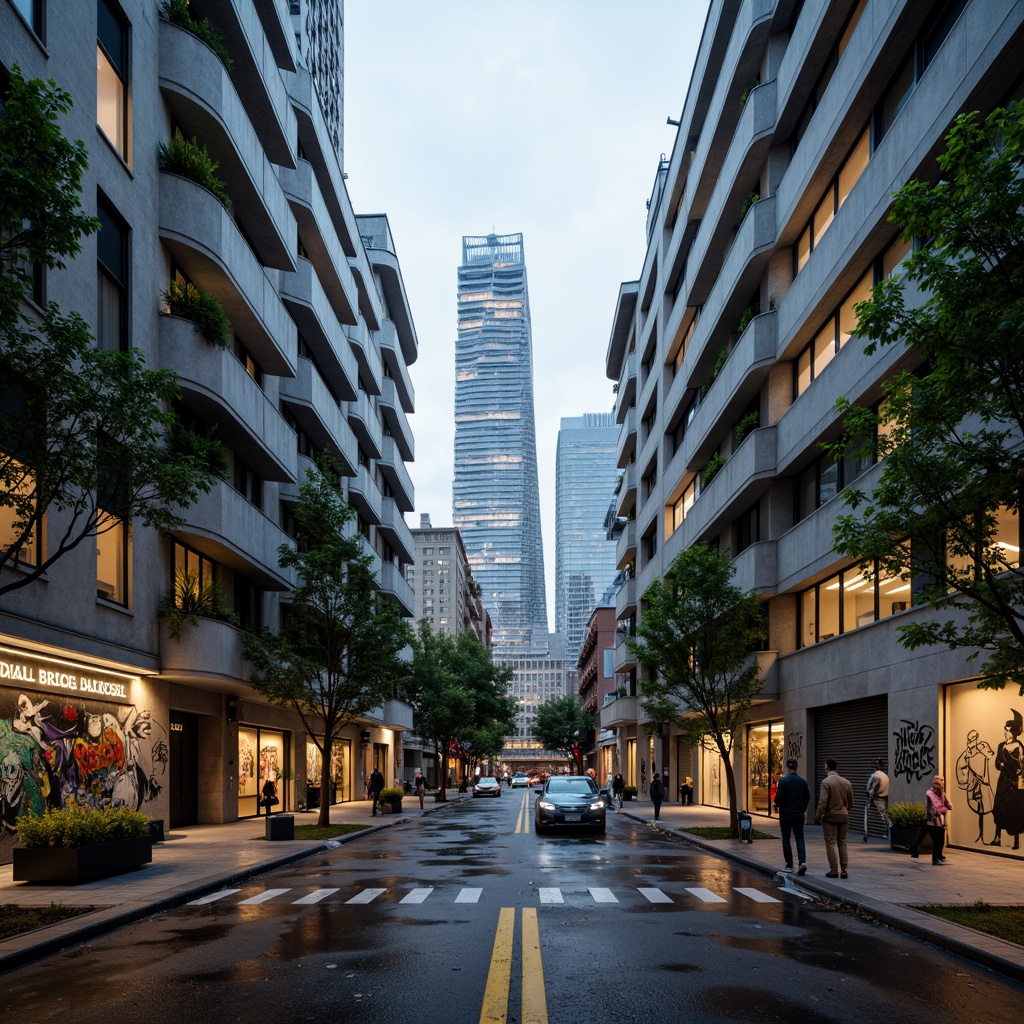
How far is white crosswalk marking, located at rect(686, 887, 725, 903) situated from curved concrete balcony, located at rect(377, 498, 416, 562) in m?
39.6

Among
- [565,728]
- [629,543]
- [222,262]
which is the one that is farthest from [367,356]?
[565,728]

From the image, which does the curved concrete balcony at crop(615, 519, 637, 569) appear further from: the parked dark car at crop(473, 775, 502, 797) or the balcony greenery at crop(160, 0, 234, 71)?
the balcony greenery at crop(160, 0, 234, 71)

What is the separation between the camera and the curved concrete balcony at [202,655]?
952 inches

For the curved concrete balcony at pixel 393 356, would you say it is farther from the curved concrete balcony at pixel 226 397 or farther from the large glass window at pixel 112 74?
the large glass window at pixel 112 74

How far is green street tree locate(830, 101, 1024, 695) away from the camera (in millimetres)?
10008

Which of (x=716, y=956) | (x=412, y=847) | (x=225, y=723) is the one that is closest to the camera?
(x=716, y=956)

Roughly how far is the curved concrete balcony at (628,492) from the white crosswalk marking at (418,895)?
46.2m

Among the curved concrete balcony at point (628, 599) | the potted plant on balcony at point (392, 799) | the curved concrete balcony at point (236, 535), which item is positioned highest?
the curved concrete balcony at point (236, 535)

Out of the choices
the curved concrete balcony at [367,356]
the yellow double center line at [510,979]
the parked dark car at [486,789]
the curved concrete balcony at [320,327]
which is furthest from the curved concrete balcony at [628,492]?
the yellow double center line at [510,979]

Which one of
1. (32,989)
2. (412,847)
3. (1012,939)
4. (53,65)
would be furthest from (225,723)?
(1012,939)

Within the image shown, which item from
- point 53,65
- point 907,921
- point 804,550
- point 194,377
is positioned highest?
point 53,65

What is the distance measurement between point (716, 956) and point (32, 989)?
5955 millimetres

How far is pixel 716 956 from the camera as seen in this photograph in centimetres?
947

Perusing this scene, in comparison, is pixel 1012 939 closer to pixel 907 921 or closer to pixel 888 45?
pixel 907 921
